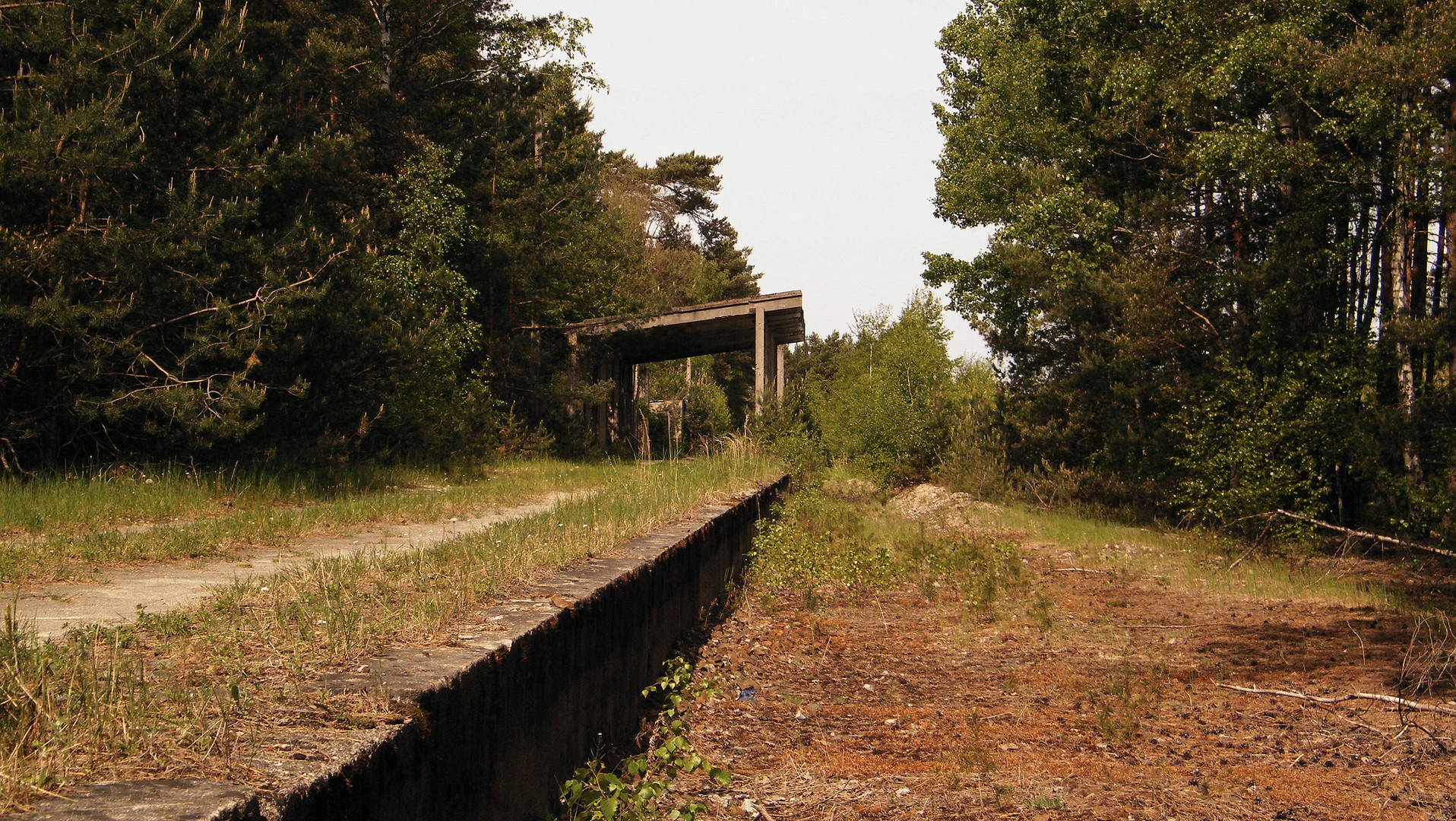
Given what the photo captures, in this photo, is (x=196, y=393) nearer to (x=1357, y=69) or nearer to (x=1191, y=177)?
(x=1357, y=69)

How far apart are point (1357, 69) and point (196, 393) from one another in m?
13.4

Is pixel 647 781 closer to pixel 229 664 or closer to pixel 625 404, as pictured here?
pixel 229 664

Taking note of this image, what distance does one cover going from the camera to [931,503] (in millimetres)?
22391

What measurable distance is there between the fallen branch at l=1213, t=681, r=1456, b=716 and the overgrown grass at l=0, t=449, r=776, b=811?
4.00 metres

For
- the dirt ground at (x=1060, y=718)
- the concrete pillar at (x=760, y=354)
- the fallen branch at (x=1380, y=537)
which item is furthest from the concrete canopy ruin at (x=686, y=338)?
the dirt ground at (x=1060, y=718)

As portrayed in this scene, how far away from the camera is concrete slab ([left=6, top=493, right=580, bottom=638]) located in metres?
4.00

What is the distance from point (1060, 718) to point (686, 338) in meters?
21.3

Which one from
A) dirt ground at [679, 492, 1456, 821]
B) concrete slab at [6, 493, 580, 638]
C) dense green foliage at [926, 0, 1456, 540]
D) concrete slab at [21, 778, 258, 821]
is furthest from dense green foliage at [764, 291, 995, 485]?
concrete slab at [21, 778, 258, 821]

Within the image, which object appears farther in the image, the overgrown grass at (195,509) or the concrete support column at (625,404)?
the concrete support column at (625,404)

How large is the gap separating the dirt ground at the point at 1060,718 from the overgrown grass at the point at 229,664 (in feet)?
5.05

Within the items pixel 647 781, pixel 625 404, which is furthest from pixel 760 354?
pixel 647 781

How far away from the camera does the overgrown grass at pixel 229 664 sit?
75.4 inches

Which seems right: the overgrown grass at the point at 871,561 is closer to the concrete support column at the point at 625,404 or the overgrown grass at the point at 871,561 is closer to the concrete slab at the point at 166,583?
the concrete slab at the point at 166,583

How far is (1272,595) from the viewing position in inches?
397
